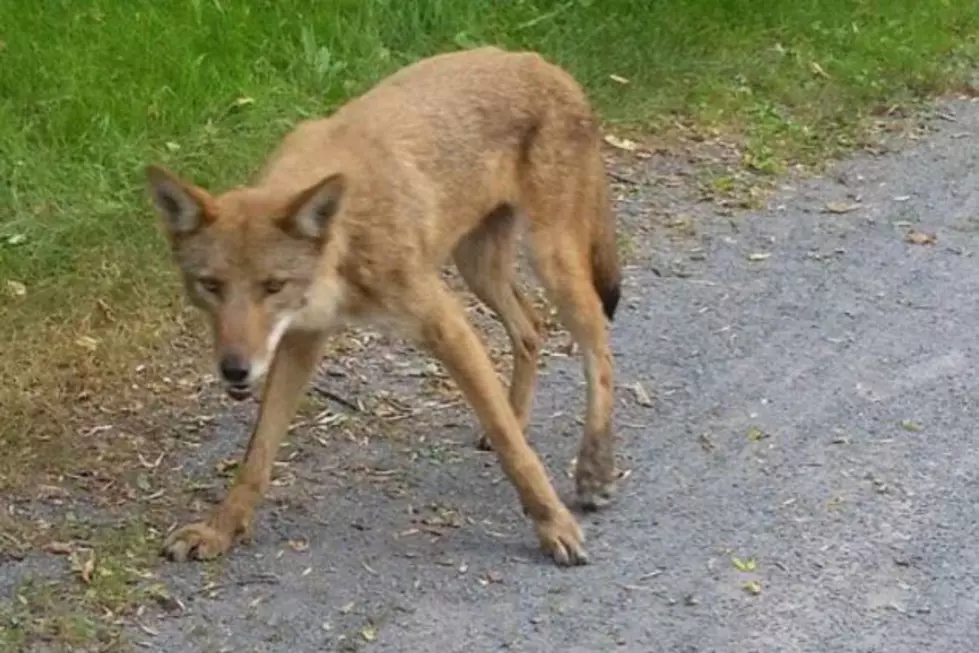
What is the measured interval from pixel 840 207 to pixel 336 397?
9.80ft

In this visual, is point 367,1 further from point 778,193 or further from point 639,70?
point 778,193

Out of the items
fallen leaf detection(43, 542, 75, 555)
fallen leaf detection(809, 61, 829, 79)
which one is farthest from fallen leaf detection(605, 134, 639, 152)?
fallen leaf detection(43, 542, 75, 555)

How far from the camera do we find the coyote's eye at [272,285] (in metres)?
5.29

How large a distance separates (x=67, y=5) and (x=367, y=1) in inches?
59.0

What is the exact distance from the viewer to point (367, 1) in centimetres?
966

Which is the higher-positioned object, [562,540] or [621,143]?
[562,540]

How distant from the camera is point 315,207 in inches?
208

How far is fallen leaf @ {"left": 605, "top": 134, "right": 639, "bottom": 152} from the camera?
30.3 feet

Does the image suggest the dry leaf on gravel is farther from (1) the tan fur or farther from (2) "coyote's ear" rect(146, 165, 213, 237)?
(2) "coyote's ear" rect(146, 165, 213, 237)

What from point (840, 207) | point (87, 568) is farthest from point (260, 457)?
point (840, 207)

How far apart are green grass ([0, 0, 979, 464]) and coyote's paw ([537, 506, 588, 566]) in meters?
1.86

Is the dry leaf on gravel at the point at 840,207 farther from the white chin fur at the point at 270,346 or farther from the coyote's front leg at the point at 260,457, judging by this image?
the white chin fur at the point at 270,346

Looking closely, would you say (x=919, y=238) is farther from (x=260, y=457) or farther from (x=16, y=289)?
(x=16, y=289)

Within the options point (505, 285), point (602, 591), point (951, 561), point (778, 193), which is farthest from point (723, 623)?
point (778, 193)
